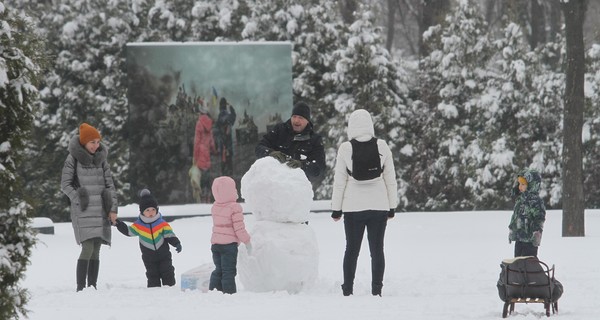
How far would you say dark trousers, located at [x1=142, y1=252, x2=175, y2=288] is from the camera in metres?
10.3

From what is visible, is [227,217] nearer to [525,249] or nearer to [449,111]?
[525,249]

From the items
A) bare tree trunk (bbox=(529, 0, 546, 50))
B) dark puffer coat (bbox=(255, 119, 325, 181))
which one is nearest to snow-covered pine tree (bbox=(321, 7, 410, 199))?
bare tree trunk (bbox=(529, 0, 546, 50))

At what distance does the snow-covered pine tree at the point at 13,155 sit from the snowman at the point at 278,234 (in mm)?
3692

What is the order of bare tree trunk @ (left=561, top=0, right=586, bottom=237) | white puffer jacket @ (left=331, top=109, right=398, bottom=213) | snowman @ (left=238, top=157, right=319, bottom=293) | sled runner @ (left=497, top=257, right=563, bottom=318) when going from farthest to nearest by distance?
1. bare tree trunk @ (left=561, top=0, right=586, bottom=237)
2. snowman @ (left=238, top=157, right=319, bottom=293)
3. white puffer jacket @ (left=331, top=109, right=398, bottom=213)
4. sled runner @ (left=497, top=257, right=563, bottom=318)

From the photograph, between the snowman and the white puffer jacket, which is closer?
the white puffer jacket

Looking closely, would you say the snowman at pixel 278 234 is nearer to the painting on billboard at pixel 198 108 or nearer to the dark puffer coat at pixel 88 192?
the dark puffer coat at pixel 88 192

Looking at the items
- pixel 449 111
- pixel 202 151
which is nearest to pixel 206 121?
pixel 202 151

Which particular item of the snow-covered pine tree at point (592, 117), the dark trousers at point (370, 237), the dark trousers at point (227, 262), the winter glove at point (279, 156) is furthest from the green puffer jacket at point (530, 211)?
the snow-covered pine tree at point (592, 117)

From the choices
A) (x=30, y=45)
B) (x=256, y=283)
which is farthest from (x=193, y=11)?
(x=30, y=45)

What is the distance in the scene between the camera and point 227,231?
31.7 feet

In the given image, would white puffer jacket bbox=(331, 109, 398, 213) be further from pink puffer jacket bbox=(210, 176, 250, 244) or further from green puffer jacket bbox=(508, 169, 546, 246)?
green puffer jacket bbox=(508, 169, 546, 246)

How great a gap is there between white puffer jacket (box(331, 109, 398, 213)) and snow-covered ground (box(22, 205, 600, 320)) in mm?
799

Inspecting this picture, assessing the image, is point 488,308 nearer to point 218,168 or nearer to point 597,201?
point 218,168

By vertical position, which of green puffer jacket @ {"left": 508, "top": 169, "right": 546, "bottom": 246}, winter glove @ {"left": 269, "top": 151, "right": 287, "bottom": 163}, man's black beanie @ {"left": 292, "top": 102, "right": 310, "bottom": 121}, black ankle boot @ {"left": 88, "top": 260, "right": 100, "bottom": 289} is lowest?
black ankle boot @ {"left": 88, "top": 260, "right": 100, "bottom": 289}
